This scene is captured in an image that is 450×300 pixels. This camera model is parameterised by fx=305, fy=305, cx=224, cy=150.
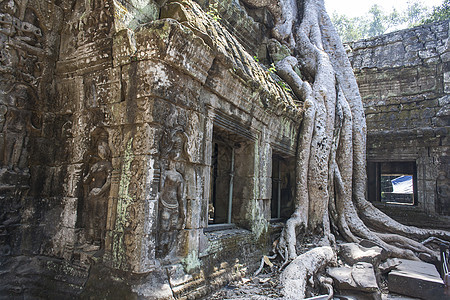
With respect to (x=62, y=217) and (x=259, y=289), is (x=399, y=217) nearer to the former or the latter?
(x=259, y=289)

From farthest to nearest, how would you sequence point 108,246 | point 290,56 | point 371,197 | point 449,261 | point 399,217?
1. point 371,197
2. point 399,217
3. point 290,56
4. point 449,261
5. point 108,246

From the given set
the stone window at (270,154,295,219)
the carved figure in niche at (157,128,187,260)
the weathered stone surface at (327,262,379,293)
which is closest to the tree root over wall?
the weathered stone surface at (327,262,379,293)

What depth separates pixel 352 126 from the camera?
6871 millimetres

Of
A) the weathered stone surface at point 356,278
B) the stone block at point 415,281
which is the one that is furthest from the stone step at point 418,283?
the weathered stone surface at point 356,278

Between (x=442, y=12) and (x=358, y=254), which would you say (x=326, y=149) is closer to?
(x=358, y=254)

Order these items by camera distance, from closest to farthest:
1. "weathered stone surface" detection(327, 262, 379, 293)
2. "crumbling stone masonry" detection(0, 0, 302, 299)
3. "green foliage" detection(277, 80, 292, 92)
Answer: "crumbling stone masonry" detection(0, 0, 302, 299) → "weathered stone surface" detection(327, 262, 379, 293) → "green foliage" detection(277, 80, 292, 92)

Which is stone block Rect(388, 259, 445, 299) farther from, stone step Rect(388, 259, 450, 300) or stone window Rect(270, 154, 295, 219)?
stone window Rect(270, 154, 295, 219)

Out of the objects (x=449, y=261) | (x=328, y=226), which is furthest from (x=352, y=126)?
(x=449, y=261)

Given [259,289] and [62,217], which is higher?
[62,217]

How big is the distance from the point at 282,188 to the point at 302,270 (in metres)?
2.36

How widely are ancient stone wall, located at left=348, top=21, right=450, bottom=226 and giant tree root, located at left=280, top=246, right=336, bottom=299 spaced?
16.3ft

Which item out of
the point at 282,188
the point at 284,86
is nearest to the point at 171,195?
the point at 282,188

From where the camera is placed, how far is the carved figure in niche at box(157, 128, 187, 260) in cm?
264

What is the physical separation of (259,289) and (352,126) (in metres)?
4.80
